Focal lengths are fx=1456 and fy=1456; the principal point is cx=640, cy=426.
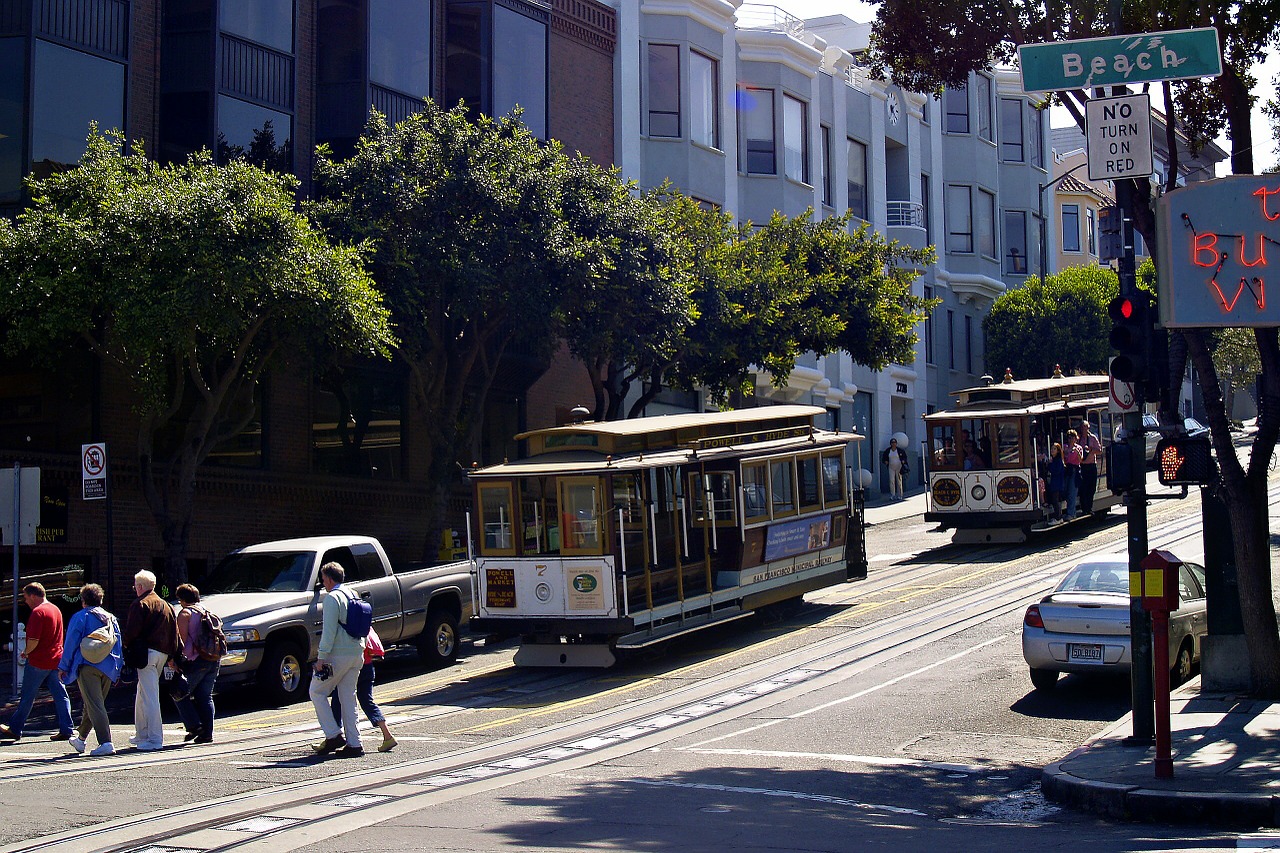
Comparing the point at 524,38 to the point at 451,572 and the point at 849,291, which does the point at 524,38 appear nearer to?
the point at 849,291

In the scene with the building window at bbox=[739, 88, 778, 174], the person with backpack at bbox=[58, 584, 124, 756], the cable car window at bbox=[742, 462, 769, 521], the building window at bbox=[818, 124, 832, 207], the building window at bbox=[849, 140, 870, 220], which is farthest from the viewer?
the building window at bbox=[849, 140, 870, 220]

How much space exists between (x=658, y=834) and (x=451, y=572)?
11.2 m

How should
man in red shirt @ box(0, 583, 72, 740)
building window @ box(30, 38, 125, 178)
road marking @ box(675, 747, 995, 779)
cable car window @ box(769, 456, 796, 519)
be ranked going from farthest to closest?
building window @ box(30, 38, 125, 178) → cable car window @ box(769, 456, 796, 519) → man in red shirt @ box(0, 583, 72, 740) → road marking @ box(675, 747, 995, 779)

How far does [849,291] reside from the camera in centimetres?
3059

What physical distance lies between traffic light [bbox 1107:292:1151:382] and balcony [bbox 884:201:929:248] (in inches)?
1300

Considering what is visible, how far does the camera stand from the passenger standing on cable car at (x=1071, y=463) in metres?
27.8

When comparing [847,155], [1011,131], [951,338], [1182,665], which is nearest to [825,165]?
[847,155]

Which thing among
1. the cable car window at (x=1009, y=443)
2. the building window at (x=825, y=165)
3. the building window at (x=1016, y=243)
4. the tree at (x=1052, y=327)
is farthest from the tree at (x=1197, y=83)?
the building window at (x=1016, y=243)

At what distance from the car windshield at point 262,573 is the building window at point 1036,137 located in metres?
40.7

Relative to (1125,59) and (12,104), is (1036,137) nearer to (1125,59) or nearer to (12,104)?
(12,104)

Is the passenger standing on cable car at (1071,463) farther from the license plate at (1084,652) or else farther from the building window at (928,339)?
the building window at (928,339)

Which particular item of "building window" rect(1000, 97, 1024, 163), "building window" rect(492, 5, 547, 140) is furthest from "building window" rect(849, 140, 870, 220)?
"building window" rect(492, 5, 547, 140)

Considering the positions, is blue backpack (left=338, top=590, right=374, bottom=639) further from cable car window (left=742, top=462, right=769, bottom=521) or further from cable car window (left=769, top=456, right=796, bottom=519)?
cable car window (left=769, top=456, right=796, bottom=519)

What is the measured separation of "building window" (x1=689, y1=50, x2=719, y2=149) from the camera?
118 ft
